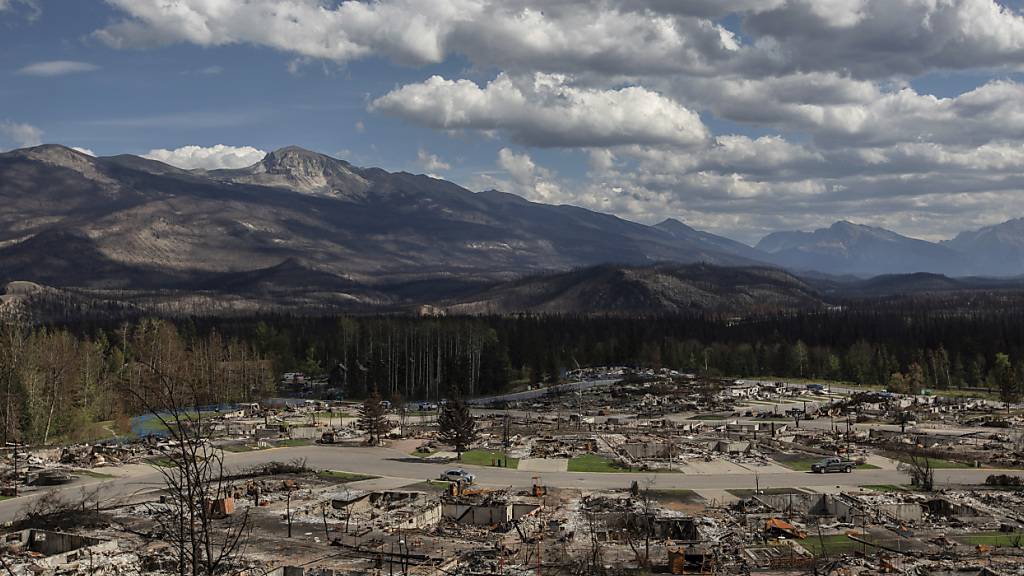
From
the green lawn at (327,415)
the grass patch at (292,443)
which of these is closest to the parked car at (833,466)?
the grass patch at (292,443)

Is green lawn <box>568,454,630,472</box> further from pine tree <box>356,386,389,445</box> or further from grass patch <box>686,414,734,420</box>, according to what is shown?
grass patch <box>686,414,734,420</box>

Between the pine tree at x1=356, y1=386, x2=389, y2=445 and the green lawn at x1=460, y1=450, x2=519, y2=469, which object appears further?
the pine tree at x1=356, y1=386, x2=389, y2=445

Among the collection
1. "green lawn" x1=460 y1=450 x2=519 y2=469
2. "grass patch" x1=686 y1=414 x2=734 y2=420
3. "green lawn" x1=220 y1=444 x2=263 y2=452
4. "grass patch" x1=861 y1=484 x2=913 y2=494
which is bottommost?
"grass patch" x1=686 y1=414 x2=734 y2=420

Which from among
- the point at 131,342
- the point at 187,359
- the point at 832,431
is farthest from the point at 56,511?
the point at 131,342

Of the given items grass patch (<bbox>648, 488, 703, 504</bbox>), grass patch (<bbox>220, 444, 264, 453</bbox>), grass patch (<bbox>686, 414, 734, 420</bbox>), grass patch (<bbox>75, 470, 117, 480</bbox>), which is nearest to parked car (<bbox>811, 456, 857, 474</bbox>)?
grass patch (<bbox>648, 488, 703, 504</bbox>)

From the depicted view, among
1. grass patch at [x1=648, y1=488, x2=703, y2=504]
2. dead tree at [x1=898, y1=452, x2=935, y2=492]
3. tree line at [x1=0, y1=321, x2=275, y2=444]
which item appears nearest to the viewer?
grass patch at [x1=648, y1=488, x2=703, y2=504]

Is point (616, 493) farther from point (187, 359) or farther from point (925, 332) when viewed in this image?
point (925, 332)

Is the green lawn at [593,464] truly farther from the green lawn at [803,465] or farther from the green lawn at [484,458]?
the green lawn at [803,465]

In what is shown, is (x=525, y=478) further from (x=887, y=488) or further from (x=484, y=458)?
(x=887, y=488)
